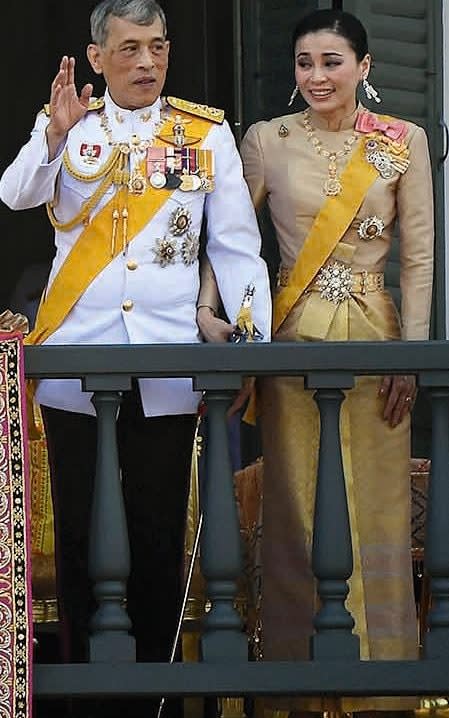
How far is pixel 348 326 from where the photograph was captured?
5.00m

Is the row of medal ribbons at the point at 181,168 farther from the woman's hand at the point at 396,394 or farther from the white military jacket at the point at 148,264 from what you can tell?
the woman's hand at the point at 396,394

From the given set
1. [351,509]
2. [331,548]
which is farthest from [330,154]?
[331,548]

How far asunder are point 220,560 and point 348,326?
2.16 feet

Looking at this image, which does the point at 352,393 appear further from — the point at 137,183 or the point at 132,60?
the point at 132,60

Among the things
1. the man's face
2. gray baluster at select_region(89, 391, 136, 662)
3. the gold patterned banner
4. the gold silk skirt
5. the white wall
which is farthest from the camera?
the white wall

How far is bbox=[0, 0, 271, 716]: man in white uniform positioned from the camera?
194 inches

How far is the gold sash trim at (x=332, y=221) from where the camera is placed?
4977 millimetres

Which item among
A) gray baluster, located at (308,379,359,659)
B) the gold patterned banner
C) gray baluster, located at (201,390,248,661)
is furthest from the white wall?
the gold patterned banner

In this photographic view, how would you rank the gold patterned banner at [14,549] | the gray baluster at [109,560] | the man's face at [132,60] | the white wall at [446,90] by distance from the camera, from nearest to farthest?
the gold patterned banner at [14,549]
the gray baluster at [109,560]
the man's face at [132,60]
the white wall at [446,90]

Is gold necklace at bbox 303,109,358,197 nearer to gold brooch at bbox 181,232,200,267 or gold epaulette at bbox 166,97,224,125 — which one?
gold epaulette at bbox 166,97,224,125

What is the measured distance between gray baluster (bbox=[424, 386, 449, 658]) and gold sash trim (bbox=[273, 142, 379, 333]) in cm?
42

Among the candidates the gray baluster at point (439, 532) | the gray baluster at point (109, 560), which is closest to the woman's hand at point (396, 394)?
the gray baluster at point (439, 532)

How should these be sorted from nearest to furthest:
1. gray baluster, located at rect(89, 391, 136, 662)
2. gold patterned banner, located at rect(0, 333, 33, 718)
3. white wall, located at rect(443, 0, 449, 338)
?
gold patterned banner, located at rect(0, 333, 33, 718) < gray baluster, located at rect(89, 391, 136, 662) < white wall, located at rect(443, 0, 449, 338)

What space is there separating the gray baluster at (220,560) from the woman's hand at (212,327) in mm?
265
